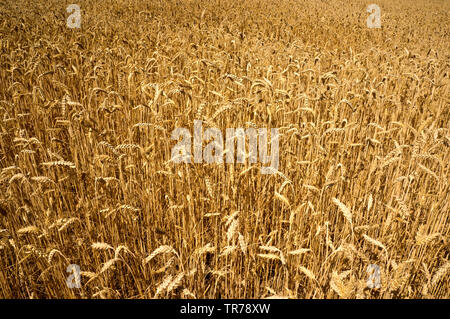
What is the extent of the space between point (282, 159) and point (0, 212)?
1.58m

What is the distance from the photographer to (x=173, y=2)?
9742mm

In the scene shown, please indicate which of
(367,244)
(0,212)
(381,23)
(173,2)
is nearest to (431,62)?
(367,244)

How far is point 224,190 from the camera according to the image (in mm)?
1610

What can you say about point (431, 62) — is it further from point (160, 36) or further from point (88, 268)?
point (88, 268)

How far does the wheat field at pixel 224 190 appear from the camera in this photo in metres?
1.28

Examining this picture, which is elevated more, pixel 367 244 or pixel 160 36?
pixel 160 36

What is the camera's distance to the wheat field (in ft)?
4.21

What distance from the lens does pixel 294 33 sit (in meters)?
6.44

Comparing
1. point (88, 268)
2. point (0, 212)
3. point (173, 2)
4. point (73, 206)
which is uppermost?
point (173, 2)

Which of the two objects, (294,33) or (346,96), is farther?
(294,33)
